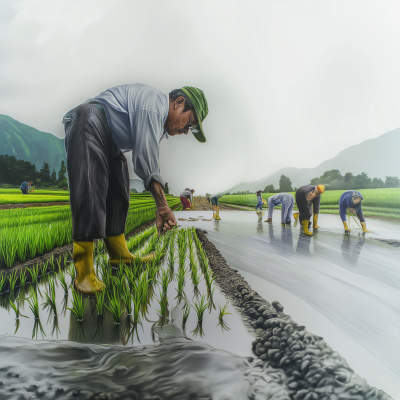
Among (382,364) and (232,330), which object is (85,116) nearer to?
(232,330)

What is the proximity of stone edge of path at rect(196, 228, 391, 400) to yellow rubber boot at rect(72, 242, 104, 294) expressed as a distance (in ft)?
1.80

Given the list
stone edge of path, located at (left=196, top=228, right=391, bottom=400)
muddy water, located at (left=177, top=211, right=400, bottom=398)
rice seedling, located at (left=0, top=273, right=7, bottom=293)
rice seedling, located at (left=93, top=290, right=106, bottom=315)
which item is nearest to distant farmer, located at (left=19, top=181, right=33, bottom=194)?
rice seedling, located at (left=0, top=273, right=7, bottom=293)

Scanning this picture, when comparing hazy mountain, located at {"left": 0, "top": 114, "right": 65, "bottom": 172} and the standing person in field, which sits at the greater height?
hazy mountain, located at {"left": 0, "top": 114, "right": 65, "bottom": 172}

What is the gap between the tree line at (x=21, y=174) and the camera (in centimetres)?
91

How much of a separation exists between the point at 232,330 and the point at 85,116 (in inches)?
34.4

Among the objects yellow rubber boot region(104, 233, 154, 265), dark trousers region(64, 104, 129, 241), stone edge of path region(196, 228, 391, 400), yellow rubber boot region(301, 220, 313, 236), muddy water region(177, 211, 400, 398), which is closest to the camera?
stone edge of path region(196, 228, 391, 400)

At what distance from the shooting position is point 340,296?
732 millimetres

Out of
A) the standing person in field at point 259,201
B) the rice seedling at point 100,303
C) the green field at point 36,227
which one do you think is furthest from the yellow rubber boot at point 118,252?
the standing person in field at point 259,201

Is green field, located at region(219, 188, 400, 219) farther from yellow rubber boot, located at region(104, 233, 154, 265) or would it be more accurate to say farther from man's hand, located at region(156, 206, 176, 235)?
yellow rubber boot, located at region(104, 233, 154, 265)

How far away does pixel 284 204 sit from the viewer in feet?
3.76

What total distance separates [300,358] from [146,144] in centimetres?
77

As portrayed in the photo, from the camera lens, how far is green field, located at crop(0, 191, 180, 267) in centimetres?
91

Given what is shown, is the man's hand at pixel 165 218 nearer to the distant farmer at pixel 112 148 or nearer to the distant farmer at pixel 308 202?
the distant farmer at pixel 112 148

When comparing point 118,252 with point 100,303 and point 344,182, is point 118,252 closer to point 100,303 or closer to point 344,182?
point 100,303
